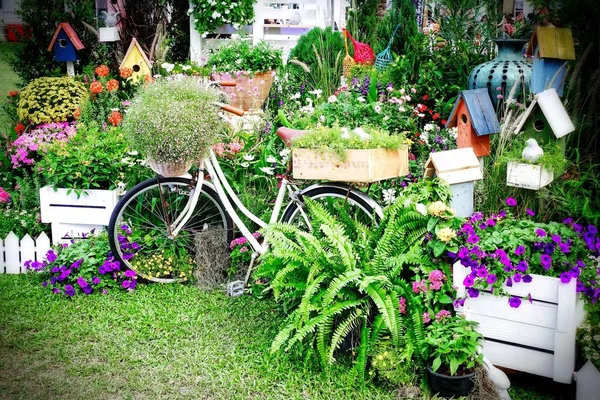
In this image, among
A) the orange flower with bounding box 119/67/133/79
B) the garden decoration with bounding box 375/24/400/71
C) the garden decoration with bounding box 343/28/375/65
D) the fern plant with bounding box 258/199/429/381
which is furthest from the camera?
the garden decoration with bounding box 343/28/375/65

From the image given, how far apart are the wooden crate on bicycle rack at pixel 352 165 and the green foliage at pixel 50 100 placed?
327 centimetres

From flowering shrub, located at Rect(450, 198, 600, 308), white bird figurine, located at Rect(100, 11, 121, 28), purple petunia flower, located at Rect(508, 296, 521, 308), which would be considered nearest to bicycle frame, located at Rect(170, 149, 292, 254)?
flowering shrub, located at Rect(450, 198, 600, 308)

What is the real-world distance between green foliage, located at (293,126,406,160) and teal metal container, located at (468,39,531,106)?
1293 millimetres

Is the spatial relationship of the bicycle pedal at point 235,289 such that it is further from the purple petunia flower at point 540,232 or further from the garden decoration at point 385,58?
the garden decoration at point 385,58

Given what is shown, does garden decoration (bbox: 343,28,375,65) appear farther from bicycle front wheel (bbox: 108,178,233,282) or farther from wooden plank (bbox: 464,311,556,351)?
wooden plank (bbox: 464,311,556,351)

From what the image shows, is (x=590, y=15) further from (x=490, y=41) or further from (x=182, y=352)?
(x=182, y=352)

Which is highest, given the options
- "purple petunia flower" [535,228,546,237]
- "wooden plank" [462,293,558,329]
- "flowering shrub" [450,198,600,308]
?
"purple petunia flower" [535,228,546,237]

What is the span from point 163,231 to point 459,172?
241 cm

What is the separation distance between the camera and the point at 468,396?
3582mm

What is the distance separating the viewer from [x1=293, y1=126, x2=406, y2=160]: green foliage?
14.0 ft

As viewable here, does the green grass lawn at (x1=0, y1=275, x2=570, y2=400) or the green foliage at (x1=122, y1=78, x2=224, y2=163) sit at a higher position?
the green foliage at (x1=122, y1=78, x2=224, y2=163)

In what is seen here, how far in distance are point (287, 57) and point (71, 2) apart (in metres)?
2.84

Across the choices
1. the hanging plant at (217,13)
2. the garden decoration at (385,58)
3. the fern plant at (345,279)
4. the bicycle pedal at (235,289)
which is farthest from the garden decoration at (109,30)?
the fern plant at (345,279)

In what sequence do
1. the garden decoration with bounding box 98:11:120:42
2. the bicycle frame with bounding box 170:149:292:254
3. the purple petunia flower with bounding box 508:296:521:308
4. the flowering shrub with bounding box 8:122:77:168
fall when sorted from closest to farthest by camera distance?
the purple petunia flower with bounding box 508:296:521:308, the bicycle frame with bounding box 170:149:292:254, the flowering shrub with bounding box 8:122:77:168, the garden decoration with bounding box 98:11:120:42
